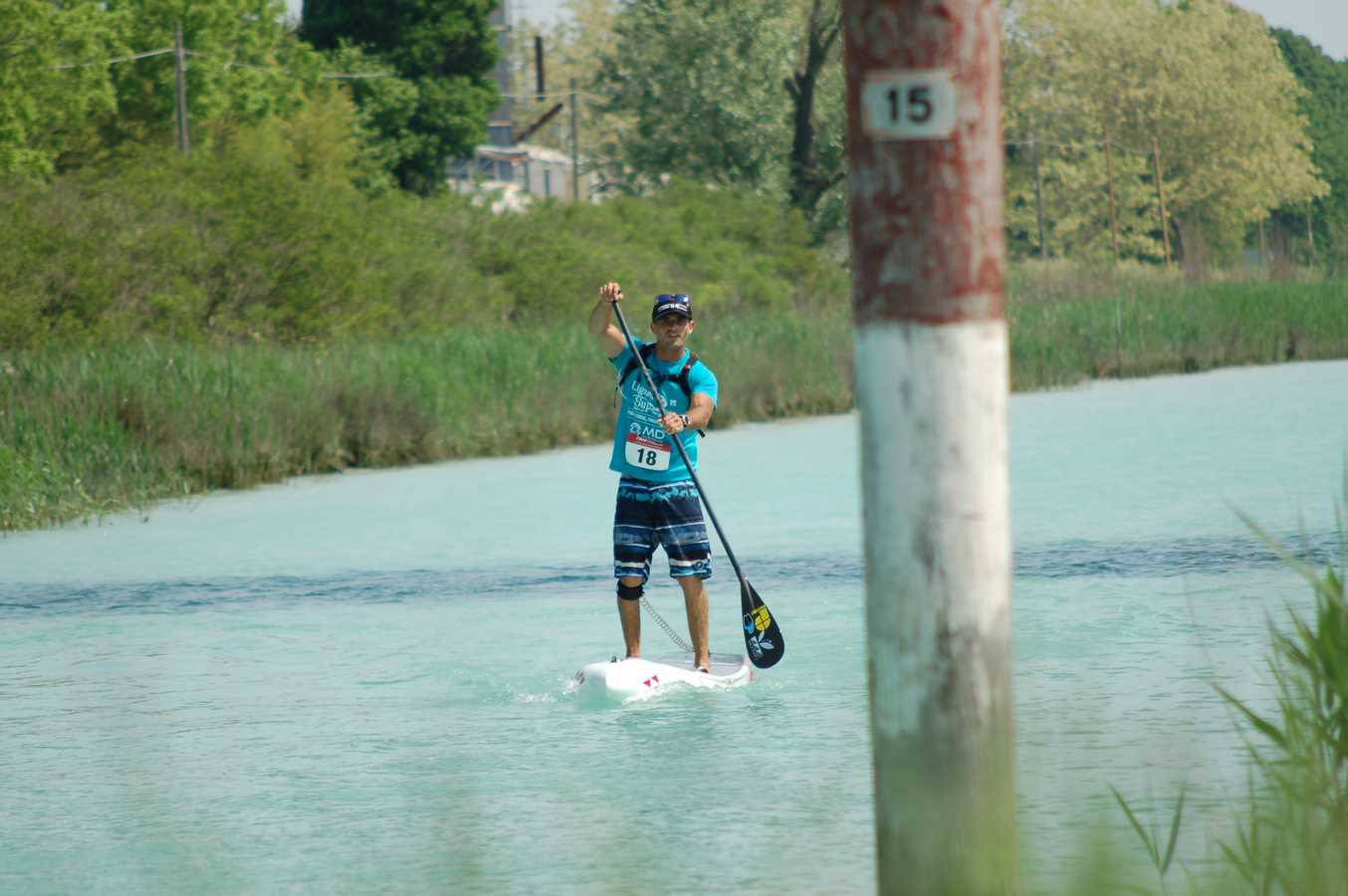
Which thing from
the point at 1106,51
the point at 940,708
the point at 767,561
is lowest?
the point at 767,561

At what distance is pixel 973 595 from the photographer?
3498 millimetres

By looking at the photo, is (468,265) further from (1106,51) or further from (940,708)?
(1106,51)

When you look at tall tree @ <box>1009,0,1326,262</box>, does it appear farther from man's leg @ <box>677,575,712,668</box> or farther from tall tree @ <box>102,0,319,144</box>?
man's leg @ <box>677,575,712,668</box>

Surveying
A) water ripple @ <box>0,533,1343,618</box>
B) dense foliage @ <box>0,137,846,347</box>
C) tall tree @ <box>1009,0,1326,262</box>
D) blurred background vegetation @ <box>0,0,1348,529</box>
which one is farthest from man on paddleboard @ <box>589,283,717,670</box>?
tall tree @ <box>1009,0,1326,262</box>

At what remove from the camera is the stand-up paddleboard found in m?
8.84

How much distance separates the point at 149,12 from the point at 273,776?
1481 inches

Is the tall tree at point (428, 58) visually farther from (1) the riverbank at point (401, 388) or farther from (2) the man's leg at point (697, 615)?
(2) the man's leg at point (697, 615)

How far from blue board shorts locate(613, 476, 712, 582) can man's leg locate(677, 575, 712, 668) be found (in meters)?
0.06

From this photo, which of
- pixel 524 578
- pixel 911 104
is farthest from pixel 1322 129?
pixel 911 104

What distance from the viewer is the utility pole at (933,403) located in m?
3.46

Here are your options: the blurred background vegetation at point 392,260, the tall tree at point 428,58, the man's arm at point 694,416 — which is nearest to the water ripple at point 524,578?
the man's arm at point 694,416

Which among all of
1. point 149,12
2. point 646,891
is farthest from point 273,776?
point 149,12

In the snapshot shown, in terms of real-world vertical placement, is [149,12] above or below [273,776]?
above

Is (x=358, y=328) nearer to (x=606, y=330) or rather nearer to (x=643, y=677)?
(x=606, y=330)
